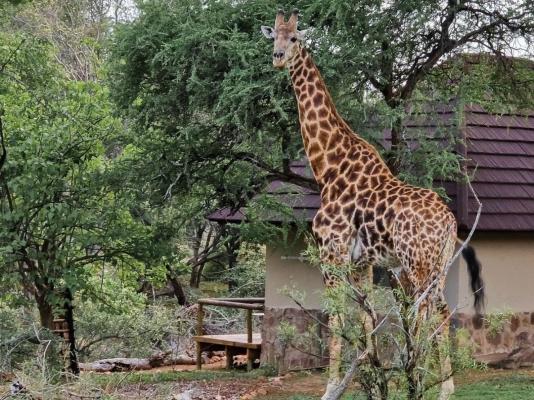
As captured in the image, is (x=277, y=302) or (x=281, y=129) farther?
(x=277, y=302)

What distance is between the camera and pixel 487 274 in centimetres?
1252

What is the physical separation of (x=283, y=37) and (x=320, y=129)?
955mm

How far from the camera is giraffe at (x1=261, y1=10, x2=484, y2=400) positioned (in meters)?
8.14

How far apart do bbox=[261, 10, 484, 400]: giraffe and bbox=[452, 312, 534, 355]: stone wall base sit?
3.47m

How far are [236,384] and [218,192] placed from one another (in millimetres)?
2408

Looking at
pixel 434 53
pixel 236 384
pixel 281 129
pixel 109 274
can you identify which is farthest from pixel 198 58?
pixel 109 274

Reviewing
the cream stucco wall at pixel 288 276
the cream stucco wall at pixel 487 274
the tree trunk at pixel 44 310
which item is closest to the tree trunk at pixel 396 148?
the cream stucco wall at pixel 487 274

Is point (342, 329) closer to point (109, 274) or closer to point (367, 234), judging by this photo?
point (367, 234)

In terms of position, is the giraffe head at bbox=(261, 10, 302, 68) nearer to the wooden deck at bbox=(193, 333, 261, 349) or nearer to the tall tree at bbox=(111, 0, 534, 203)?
the tall tree at bbox=(111, 0, 534, 203)

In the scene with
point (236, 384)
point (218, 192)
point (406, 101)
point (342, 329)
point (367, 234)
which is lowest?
point (236, 384)

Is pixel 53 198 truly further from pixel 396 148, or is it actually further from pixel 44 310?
pixel 396 148

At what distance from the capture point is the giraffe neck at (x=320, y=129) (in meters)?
8.95

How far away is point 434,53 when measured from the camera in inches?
434

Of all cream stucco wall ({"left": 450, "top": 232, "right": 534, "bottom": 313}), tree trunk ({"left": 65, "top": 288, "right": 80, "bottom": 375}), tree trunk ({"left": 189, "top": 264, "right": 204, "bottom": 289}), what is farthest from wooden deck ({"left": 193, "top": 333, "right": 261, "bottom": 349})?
tree trunk ({"left": 189, "top": 264, "right": 204, "bottom": 289})
